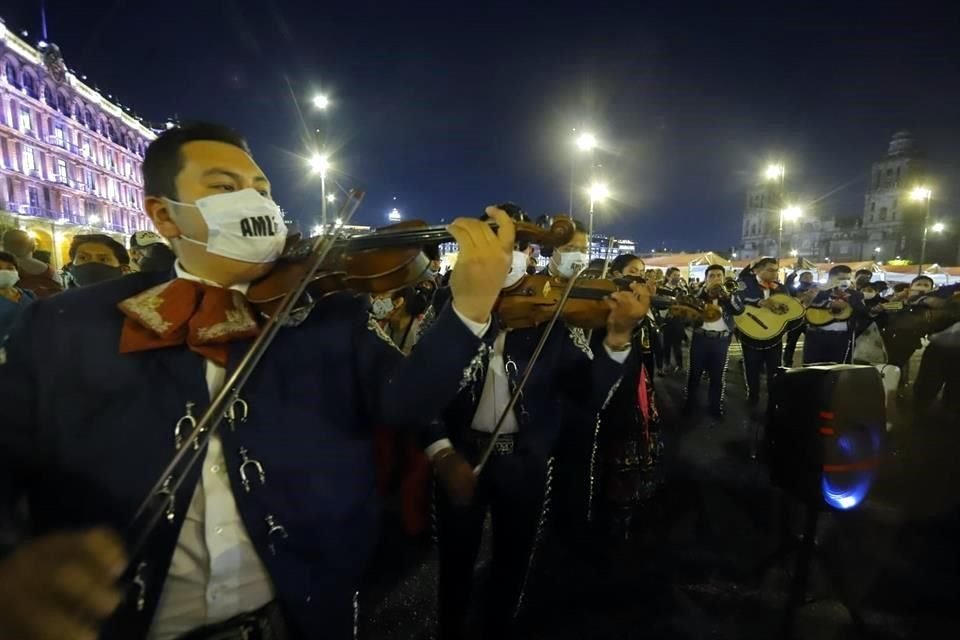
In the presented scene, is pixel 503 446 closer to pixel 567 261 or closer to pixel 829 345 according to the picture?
pixel 567 261

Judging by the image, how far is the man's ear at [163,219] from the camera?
149 centimetres

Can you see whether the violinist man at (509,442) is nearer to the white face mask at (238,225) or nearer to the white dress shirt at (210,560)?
the white dress shirt at (210,560)

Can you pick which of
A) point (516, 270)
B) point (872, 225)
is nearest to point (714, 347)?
point (516, 270)

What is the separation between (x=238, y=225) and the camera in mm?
1473

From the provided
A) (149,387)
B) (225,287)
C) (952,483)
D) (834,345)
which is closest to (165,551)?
(149,387)

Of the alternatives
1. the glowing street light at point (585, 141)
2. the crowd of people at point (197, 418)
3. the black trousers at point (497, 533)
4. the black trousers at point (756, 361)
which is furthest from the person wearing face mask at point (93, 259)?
the glowing street light at point (585, 141)

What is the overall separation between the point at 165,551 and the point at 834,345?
378 inches

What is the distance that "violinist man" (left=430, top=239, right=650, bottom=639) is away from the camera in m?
2.46

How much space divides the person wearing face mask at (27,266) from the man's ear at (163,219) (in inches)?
228

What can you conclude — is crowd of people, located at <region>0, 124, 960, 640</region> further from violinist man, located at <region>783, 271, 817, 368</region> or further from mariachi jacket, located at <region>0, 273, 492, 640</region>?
violinist man, located at <region>783, 271, 817, 368</region>

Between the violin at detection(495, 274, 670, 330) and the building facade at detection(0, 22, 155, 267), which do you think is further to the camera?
the building facade at detection(0, 22, 155, 267)

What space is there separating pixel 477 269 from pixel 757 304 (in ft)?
25.2

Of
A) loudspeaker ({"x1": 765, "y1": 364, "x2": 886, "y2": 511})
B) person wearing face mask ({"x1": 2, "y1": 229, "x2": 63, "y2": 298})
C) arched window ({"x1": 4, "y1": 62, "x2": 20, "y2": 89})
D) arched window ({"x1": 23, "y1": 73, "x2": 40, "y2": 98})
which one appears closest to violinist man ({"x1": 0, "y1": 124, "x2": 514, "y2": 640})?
loudspeaker ({"x1": 765, "y1": 364, "x2": 886, "y2": 511})

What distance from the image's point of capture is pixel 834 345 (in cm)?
795
